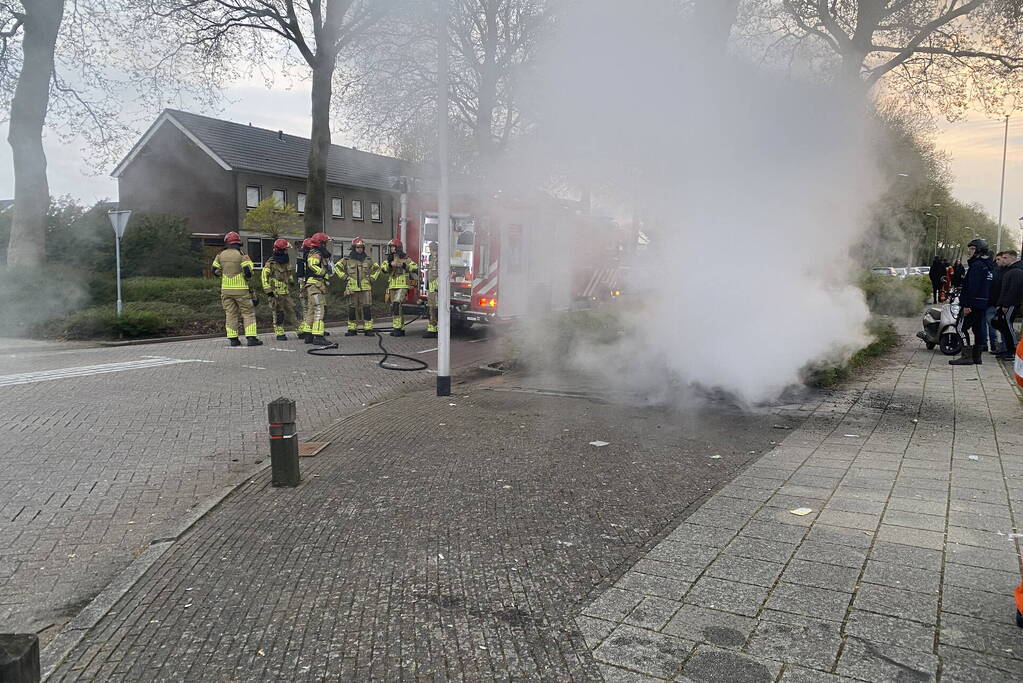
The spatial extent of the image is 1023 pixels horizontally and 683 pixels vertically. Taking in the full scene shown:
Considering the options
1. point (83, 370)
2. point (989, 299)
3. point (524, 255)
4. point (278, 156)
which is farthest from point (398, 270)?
point (278, 156)

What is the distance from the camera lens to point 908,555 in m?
3.47

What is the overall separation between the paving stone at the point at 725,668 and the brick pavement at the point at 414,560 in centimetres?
34

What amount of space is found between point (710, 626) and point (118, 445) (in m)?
5.07

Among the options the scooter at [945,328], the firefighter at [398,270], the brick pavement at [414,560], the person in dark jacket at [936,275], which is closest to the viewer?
the brick pavement at [414,560]

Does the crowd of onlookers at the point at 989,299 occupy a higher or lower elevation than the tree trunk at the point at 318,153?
lower

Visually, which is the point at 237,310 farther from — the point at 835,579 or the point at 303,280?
the point at 835,579

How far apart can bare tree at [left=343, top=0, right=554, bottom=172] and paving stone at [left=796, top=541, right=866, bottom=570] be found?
4824 millimetres

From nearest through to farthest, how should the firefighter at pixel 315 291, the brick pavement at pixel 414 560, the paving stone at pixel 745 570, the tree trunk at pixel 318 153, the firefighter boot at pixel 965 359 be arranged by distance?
1. the brick pavement at pixel 414 560
2. the paving stone at pixel 745 570
3. the firefighter boot at pixel 965 359
4. the firefighter at pixel 315 291
5. the tree trunk at pixel 318 153

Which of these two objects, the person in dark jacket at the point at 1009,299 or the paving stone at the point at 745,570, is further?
the person in dark jacket at the point at 1009,299

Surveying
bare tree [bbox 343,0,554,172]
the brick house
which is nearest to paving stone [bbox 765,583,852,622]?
bare tree [bbox 343,0,554,172]

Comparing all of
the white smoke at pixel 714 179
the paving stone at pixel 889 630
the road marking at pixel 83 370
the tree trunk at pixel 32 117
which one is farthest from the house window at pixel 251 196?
the paving stone at pixel 889 630

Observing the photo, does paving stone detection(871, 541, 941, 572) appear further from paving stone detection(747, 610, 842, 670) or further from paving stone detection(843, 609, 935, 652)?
paving stone detection(747, 610, 842, 670)

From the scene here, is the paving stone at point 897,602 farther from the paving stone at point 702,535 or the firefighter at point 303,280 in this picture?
the firefighter at point 303,280

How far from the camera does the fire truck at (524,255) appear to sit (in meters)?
10.2
